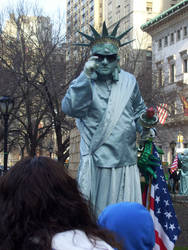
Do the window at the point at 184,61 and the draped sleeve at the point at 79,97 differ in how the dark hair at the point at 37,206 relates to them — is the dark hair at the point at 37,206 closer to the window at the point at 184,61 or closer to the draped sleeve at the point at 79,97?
the draped sleeve at the point at 79,97

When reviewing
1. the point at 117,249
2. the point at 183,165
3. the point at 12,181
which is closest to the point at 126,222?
the point at 117,249

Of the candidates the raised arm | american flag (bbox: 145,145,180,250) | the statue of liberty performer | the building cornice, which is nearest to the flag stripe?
american flag (bbox: 145,145,180,250)

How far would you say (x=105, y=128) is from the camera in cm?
491

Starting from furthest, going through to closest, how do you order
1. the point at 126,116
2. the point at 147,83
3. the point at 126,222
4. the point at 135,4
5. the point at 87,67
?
the point at 135,4, the point at 147,83, the point at 126,116, the point at 87,67, the point at 126,222

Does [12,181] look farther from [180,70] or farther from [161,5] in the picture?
[161,5]

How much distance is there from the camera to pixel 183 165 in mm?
22188

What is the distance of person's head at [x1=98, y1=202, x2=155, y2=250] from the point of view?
2.61 m

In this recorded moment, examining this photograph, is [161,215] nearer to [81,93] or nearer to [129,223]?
[81,93]

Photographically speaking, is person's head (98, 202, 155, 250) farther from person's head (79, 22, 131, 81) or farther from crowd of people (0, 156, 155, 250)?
person's head (79, 22, 131, 81)

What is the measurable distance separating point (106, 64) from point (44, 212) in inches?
120

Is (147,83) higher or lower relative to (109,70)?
higher

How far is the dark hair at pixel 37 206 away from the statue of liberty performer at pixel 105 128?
2.52 meters

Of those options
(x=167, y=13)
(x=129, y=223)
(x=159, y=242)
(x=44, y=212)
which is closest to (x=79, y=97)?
(x=159, y=242)

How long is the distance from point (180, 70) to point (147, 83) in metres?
32.0
